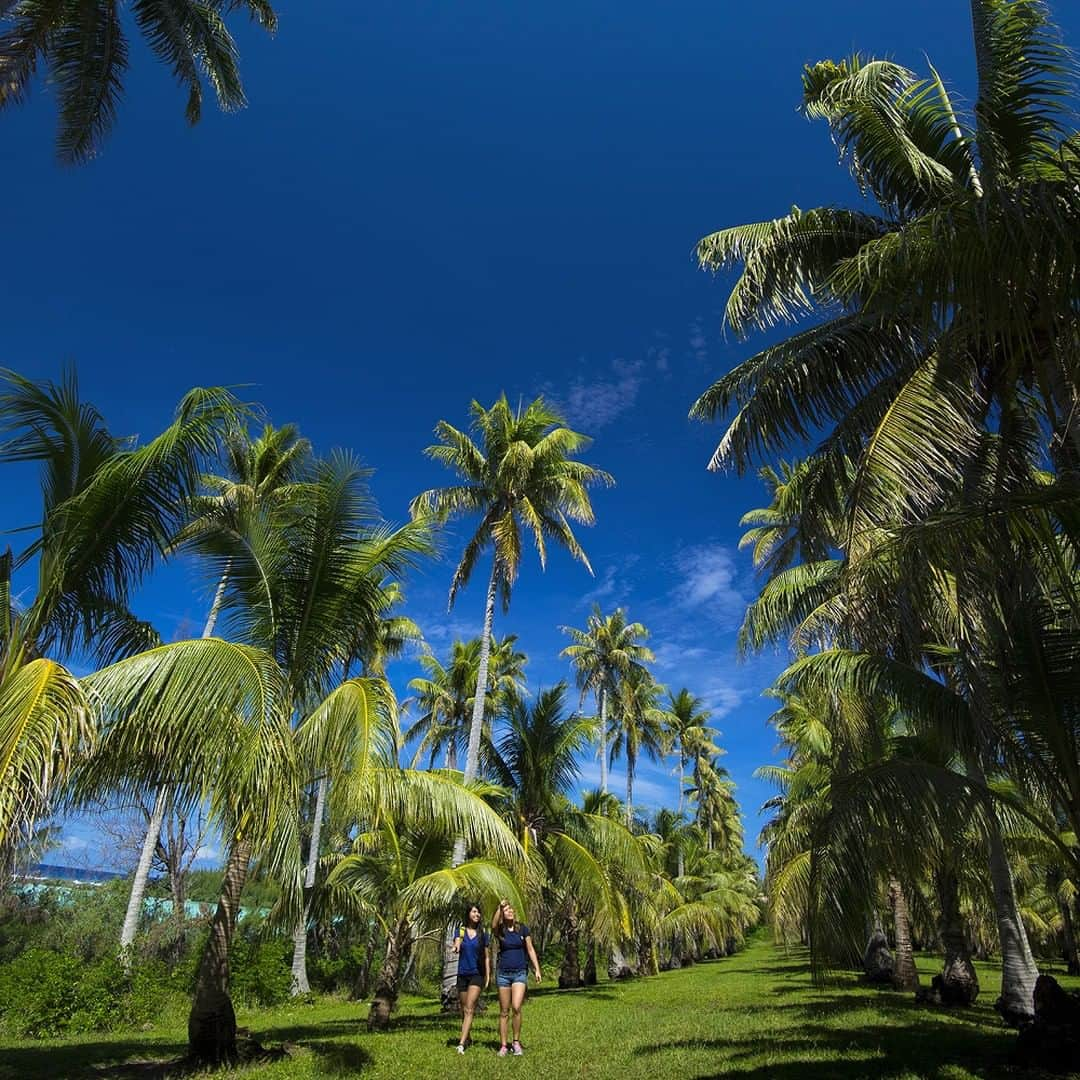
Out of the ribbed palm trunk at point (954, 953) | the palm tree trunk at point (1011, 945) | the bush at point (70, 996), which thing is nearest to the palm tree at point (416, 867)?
the bush at point (70, 996)

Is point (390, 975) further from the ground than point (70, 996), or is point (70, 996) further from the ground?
point (390, 975)

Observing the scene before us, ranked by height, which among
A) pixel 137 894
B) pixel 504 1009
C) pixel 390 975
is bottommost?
pixel 504 1009

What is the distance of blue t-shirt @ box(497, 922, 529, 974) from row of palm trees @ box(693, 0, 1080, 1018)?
362cm

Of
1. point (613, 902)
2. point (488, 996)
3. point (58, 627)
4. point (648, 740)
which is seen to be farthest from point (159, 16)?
point (648, 740)

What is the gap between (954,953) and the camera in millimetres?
14156

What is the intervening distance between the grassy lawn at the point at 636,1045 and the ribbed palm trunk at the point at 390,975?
50cm

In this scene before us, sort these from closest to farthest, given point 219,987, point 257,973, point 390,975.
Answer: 1. point 219,987
2. point 390,975
3. point 257,973

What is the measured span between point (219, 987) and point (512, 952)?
346 cm

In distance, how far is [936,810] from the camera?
6.68 metres

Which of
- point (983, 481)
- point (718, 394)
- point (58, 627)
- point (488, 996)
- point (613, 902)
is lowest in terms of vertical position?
point (488, 996)

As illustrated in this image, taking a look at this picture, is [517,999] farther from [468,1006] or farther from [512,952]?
[468,1006]

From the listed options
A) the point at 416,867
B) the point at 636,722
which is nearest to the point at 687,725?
the point at 636,722

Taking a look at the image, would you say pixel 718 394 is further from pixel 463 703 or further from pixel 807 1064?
pixel 463 703

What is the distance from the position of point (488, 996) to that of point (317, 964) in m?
6.21
